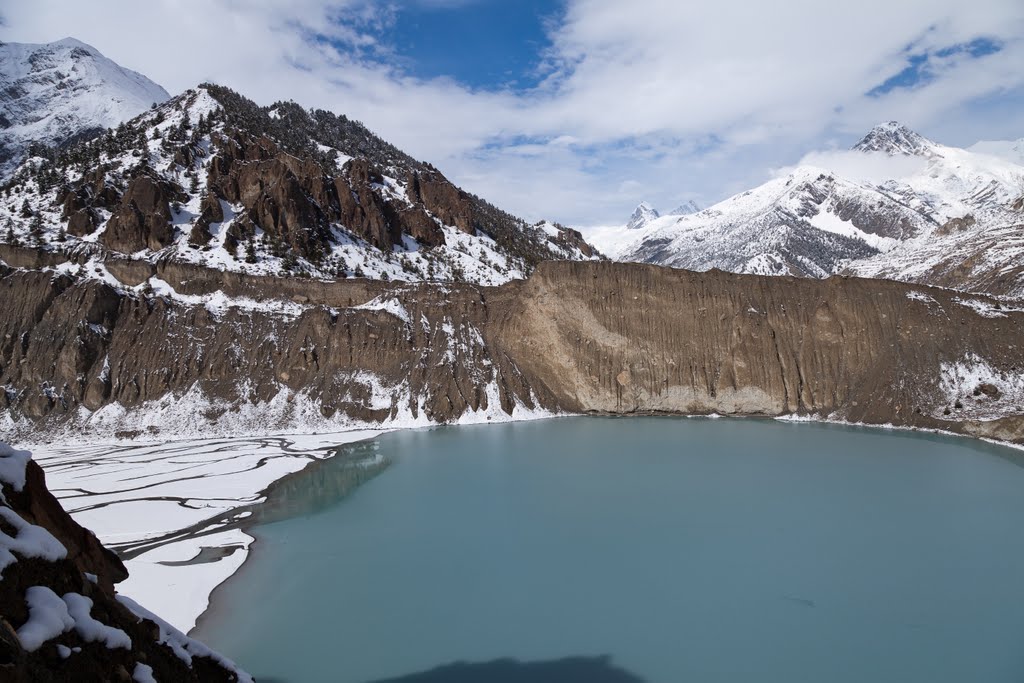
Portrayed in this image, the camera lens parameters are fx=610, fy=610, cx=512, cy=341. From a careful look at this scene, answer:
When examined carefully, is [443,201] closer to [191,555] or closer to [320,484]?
[320,484]

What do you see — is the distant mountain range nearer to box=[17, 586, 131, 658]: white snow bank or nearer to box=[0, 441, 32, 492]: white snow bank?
box=[0, 441, 32, 492]: white snow bank

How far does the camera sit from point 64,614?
5.06 metres

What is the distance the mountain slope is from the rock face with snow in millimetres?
54216

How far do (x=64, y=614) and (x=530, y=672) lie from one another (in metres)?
9.17

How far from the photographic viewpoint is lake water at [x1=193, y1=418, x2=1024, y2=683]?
492 inches

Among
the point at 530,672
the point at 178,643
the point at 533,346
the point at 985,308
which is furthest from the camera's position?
the point at 533,346

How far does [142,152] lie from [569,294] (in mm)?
55762

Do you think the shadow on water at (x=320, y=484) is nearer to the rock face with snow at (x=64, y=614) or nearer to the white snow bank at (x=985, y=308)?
the rock face with snow at (x=64, y=614)

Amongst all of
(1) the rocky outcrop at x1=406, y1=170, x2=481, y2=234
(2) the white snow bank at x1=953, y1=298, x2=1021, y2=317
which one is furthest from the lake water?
(1) the rocky outcrop at x1=406, y1=170, x2=481, y2=234

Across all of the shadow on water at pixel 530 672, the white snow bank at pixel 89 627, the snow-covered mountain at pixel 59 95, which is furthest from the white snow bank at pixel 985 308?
the snow-covered mountain at pixel 59 95

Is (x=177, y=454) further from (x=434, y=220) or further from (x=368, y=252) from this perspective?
(x=434, y=220)

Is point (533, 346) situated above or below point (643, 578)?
above

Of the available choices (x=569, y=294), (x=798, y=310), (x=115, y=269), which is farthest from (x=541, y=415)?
(x=115, y=269)

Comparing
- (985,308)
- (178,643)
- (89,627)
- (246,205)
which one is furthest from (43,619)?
(246,205)
